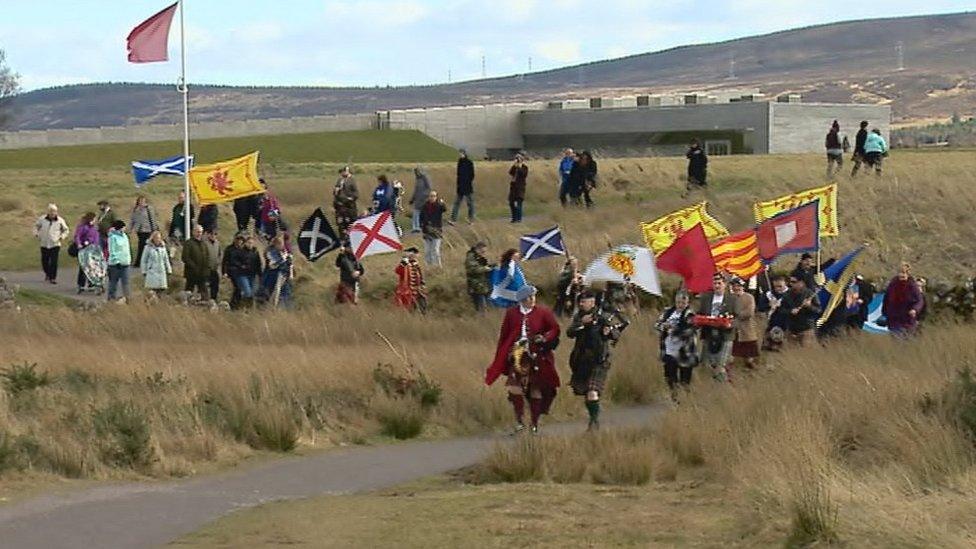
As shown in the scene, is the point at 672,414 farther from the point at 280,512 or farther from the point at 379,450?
the point at 280,512

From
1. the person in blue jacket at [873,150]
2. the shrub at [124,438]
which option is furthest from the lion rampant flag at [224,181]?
the person in blue jacket at [873,150]

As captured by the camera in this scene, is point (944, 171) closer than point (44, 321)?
No

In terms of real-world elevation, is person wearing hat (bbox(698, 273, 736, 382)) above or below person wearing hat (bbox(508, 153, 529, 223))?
below

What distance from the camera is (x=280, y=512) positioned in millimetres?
13250

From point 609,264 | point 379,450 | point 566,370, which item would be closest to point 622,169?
point 609,264

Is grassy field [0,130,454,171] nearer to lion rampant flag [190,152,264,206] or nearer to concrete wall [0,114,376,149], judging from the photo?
concrete wall [0,114,376,149]

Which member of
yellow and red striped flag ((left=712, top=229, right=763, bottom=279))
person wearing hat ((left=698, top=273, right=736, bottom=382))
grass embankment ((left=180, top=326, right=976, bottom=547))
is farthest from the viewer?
yellow and red striped flag ((left=712, top=229, right=763, bottom=279))

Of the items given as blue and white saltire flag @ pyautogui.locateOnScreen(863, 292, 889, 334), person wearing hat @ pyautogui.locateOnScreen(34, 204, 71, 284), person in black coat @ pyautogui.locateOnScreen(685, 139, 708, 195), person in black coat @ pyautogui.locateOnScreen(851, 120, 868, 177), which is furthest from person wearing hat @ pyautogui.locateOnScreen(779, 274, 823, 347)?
person in black coat @ pyautogui.locateOnScreen(851, 120, 868, 177)

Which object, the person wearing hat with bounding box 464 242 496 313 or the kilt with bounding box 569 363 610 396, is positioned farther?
the person wearing hat with bounding box 464 242 496 313

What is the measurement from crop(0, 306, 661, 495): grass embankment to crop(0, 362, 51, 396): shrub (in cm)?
2

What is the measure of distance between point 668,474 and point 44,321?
1241 cm

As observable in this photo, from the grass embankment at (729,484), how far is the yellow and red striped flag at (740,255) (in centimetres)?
610

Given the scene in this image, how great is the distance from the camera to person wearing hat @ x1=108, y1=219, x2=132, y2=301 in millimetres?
28703

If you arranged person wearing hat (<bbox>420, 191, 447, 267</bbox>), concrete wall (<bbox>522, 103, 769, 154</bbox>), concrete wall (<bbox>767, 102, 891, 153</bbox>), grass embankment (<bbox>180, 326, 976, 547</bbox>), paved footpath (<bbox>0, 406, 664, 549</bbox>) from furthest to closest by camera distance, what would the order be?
concrete wall (<bbox>522, 103, 769, 154</bbox>) → concrete wall (<bbox>767, 102, 891, 153</bbox>) → person wearing hat (<bbox>420, 191, 447, 267</bbox>) → paved footpath (<bbox>0, 406, 664, 549</bbox>) → grass embankment (<bbox>180, 326, 976, 547</bbox>)
